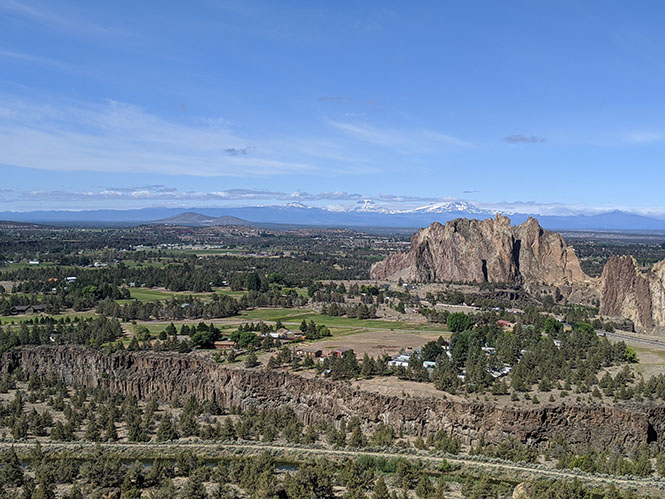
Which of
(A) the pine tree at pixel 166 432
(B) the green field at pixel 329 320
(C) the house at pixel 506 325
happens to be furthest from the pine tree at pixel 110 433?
(C) the house at pixel 506 325

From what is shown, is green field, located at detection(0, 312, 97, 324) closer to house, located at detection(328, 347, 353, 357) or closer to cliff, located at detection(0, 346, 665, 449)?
cliff, located at detection(0, 346, 665, 449)

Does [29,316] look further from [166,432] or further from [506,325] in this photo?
[506,325]

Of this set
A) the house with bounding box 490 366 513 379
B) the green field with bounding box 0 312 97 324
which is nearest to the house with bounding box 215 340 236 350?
the house with bounding box 490 366 513 379

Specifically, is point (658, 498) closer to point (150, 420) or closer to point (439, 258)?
Answer: point (150, 420)

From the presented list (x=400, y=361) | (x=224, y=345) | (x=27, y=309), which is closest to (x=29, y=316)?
(x=27, y=309)

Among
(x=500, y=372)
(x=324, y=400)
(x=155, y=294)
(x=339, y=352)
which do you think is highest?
(x=155, y=294)
